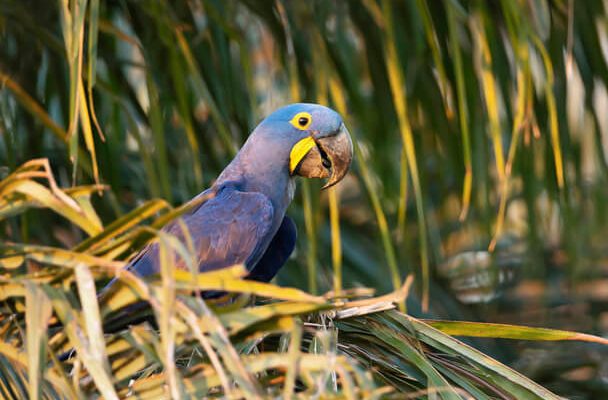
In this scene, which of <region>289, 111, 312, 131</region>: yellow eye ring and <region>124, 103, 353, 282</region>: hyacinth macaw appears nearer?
<region>124, 103, 353, 282</region>: hyacinth macaw

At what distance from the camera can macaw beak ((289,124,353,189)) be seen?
6.00ft

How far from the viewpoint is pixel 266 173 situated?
1.86 metres

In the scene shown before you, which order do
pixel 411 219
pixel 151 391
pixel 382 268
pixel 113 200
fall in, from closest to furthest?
pixel 151 391 < pixel 113 200 < pixel 382 268 < pixel 411 219

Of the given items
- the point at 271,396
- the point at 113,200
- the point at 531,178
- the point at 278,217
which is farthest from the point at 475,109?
the point at 271,396

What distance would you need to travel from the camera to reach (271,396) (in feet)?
2.89

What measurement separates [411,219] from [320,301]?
2.24 meters

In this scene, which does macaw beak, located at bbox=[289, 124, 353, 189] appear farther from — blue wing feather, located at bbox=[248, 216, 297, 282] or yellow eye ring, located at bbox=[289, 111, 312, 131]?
blue wing feather, located at bbox=[248, 216, 297, 282]

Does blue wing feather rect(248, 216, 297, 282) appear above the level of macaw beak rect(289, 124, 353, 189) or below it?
below

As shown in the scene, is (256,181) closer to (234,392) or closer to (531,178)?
(531,178)

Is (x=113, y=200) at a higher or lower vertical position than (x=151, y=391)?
higher

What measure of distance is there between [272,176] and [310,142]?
0.34 ft

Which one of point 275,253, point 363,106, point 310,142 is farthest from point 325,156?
point 363,106

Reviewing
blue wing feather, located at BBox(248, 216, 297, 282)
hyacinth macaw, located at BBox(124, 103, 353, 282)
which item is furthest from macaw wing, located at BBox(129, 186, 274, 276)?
blue wing feather, located at BBox(248, 216, 297, 282)

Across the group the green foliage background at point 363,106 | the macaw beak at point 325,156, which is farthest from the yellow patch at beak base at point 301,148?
the green foliage background at point 363,106
